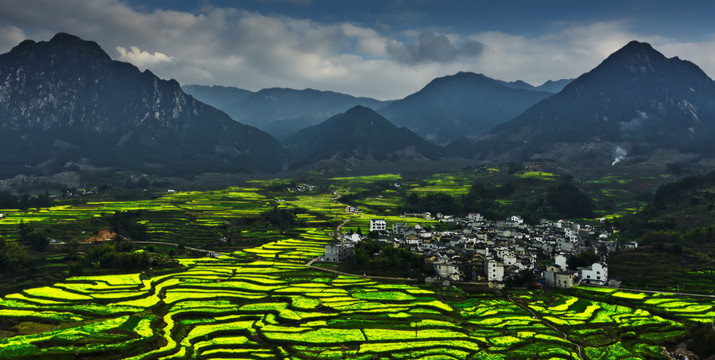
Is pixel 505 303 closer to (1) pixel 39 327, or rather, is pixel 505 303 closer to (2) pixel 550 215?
(1) pixel 39 327

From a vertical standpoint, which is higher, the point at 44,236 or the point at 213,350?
the point at 44,236

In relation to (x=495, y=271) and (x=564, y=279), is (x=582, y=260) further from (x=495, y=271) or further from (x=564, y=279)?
(x=495, y=271)

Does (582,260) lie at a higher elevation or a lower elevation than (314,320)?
higher

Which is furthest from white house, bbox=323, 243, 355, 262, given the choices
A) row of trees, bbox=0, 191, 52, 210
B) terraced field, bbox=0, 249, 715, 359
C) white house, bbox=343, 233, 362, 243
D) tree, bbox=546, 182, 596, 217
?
row of trees, bbox=0, 191, 52, 210

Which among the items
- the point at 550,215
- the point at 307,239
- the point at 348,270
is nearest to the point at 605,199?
the point at 550,215

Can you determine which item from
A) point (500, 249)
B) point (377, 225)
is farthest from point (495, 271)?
point (377, 225)

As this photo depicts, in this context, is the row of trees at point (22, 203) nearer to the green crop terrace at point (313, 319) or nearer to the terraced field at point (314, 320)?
the green crop terrace at point (313, 319)

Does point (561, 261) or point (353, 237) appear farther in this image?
point (353, 237)
